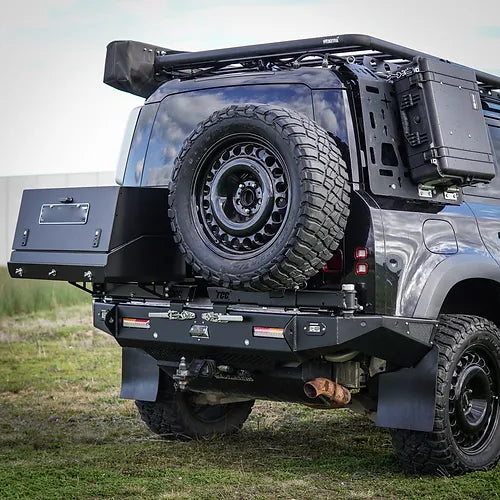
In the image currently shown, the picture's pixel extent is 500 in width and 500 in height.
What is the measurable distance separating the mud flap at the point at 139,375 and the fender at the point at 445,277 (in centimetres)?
196

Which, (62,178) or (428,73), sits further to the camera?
(62,178)

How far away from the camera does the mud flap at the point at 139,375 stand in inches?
266

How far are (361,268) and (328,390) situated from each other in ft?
2.46

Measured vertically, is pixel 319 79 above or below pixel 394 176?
above

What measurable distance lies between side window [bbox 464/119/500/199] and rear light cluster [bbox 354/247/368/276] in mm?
1256

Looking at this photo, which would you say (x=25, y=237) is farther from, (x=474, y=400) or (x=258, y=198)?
(x=474, y=400)

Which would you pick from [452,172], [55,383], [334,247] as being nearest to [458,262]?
[452,172]

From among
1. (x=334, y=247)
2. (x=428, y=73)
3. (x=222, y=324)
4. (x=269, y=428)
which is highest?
(x=428, y=73)

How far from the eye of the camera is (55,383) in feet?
32.0

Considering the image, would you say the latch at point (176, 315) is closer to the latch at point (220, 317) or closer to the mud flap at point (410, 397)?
the latch at point (220, 317)

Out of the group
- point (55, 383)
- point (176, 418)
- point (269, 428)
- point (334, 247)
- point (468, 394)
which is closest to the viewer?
point (334, 247)

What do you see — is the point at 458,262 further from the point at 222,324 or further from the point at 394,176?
the point at 222,324

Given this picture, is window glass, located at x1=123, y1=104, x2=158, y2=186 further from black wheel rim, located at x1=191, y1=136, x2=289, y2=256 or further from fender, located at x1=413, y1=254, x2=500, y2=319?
fender, located at x1=413, y1=254, x2=500, y2=319

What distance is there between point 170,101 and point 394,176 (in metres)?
1.62
